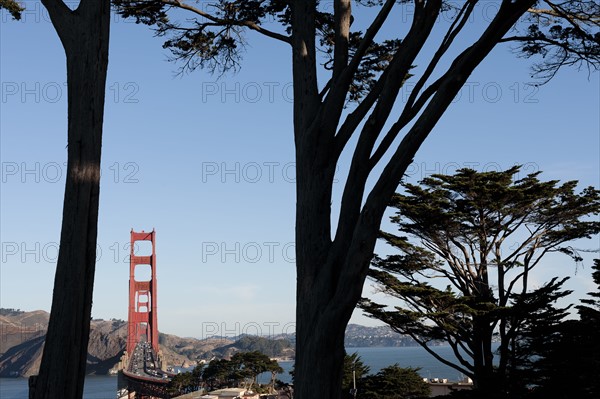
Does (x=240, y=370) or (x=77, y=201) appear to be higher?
(x=77, y=201)

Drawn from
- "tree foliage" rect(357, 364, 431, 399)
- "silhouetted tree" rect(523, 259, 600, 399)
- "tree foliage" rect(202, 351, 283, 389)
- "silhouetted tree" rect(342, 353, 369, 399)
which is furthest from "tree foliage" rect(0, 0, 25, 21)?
"tree foliage" rect(202, 351, 283, 389)

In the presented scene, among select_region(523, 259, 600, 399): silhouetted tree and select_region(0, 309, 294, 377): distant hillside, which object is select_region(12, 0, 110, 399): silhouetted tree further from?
select_region(0, 309, 294, 377): distant hillside

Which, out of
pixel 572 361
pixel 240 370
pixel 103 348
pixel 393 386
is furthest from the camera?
pixel 103 348

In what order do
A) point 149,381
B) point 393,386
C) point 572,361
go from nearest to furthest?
point 572,361 → point 393,386 → point 149,381

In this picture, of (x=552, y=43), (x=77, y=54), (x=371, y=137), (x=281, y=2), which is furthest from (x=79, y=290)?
(x=552, y=43)

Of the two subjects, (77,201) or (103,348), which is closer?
(77,201)

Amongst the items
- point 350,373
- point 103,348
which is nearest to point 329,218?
point 350,373

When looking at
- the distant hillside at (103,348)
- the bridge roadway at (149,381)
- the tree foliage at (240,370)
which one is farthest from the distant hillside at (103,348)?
the tree foliage at (240,370)

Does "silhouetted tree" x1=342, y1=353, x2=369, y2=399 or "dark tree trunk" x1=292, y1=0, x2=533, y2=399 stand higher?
"dark tree trunk" x1=292, y1=0, x2=533, y2=399

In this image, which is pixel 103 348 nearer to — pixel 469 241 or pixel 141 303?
pixel 141 303
